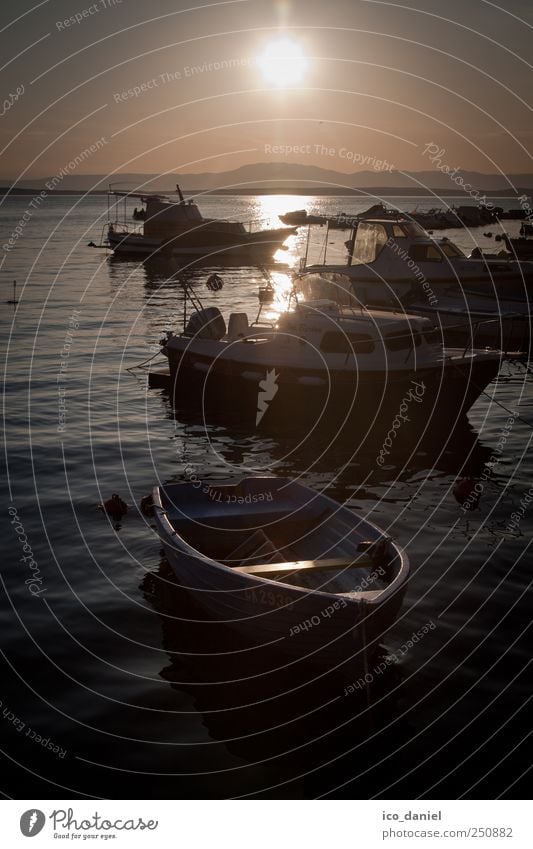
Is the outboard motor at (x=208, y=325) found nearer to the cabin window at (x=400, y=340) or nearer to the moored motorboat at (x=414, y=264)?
the cabin window at (x=400, y=340)

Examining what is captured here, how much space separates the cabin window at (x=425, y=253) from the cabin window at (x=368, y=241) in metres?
1.96

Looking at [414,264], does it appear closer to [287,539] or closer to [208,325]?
[208,325]

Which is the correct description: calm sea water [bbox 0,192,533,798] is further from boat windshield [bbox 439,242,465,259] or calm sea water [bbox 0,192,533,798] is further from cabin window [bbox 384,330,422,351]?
boat windshield [bbox 439,242,465,259]

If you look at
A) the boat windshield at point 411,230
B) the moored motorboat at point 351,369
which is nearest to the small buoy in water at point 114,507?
the moored motorboat at point 351,369

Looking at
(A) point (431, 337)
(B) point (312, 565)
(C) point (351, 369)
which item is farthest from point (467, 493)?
(B) point (312, 565)

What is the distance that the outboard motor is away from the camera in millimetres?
31469

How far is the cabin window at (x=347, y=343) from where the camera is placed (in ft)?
88.9

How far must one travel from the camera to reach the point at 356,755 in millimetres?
11719

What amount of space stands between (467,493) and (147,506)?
842cm

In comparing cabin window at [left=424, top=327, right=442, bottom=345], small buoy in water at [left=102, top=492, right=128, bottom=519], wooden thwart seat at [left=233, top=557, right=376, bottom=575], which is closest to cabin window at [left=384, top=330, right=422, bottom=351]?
cabin window at [left=424, top=327, right=442, bottom=345]

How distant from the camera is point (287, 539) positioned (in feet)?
54.8

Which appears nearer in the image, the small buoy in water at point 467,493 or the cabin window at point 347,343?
the small buoy in water at point 467,493

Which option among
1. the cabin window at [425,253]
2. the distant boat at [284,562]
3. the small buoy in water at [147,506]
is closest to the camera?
the distant boat at [284,562]

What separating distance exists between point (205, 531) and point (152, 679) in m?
3.75
